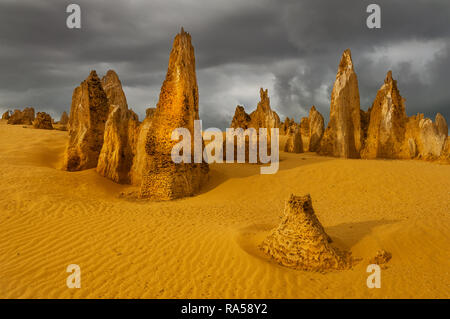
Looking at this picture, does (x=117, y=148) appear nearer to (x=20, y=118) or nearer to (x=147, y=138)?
(x=147, y=138)

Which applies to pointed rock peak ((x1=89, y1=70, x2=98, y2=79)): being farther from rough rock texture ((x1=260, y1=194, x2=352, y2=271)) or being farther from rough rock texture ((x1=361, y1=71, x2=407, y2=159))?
rough rock texture ((x1=361, y1=71, x2=407, y2=159))

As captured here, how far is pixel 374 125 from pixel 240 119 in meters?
9.06

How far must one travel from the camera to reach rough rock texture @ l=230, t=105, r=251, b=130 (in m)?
18.4

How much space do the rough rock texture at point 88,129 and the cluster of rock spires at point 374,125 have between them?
8395mm

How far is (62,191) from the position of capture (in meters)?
10.0

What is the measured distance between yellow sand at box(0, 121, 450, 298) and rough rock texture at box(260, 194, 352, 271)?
23 centimetres

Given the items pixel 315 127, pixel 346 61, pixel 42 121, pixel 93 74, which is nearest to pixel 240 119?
pixel 346 61

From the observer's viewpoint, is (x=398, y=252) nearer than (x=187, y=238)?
Yes

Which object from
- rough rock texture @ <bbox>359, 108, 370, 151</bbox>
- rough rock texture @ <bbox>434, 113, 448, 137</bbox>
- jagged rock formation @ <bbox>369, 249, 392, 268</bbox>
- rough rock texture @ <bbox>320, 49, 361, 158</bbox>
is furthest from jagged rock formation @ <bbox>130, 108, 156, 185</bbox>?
rough rock texture @ <bbox>434, 113, 448, 137</bbox>

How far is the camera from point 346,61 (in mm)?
18703

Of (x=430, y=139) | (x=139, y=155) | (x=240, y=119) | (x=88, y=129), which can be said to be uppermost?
(x=240, y=119)
